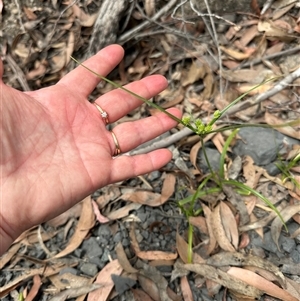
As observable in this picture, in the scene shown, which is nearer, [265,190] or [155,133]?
[155,133]

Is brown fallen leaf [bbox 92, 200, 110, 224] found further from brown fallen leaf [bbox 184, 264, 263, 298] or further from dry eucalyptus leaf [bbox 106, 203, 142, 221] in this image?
brown fallen leaf [bbox 184, 264, 263, 298]

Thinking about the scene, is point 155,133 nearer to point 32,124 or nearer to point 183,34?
point 32,124

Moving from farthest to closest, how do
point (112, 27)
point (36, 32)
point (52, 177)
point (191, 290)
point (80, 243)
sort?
point (36, 32) < point (112, 27) < point (80, 243) < point (191, 290) < point (52, 177)

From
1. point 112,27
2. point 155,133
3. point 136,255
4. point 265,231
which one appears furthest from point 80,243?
point 112,27

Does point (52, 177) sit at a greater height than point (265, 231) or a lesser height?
greater

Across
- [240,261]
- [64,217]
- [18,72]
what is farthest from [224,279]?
[18,72]

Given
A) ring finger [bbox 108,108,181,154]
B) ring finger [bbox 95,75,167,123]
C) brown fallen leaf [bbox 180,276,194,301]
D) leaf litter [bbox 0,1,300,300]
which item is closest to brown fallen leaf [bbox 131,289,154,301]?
leaf litter [bbox 0,1,300,300]

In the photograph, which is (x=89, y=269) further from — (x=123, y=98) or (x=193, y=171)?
(x=123, y=98)

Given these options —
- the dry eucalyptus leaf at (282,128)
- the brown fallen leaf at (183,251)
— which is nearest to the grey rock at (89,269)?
the brown fallen leaf at (183,251)
